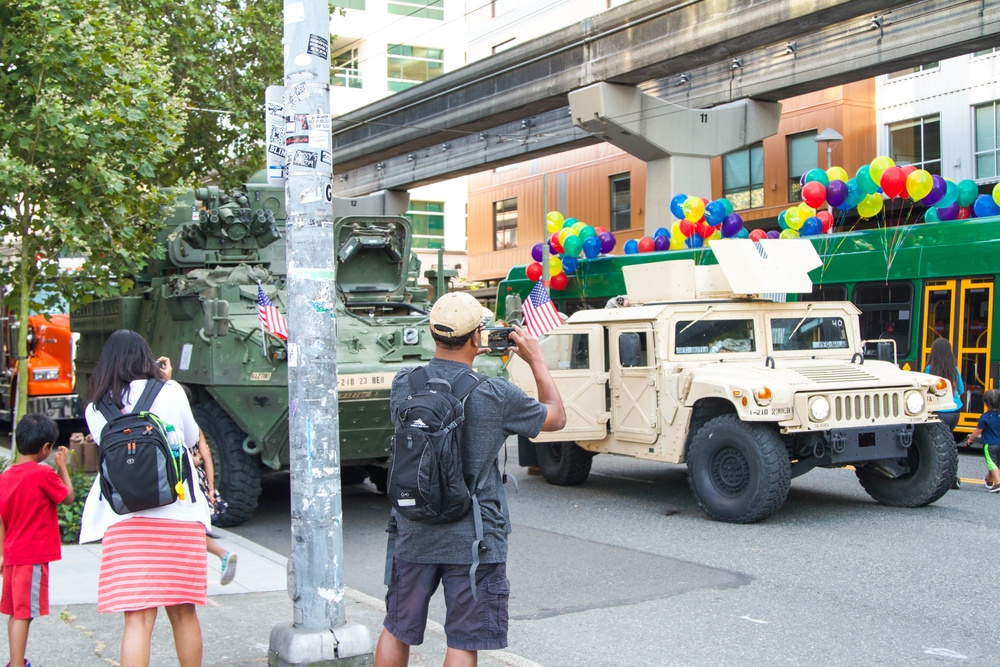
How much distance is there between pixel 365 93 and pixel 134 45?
113 feet

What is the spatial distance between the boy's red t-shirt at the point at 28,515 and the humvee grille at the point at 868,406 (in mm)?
6002

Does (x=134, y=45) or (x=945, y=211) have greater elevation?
(x=134, y=45)

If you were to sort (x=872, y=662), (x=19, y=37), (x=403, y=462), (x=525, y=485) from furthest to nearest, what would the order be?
(x=525, y=485)
(x=19, y=37)
(x=872, y=662)
(x=403, y=462)

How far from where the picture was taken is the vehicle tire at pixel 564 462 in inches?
449

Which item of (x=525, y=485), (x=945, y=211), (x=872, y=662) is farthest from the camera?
(x=945, y=211)

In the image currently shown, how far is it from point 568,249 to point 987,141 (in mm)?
9959

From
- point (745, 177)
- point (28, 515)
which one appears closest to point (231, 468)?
point (28, 515)

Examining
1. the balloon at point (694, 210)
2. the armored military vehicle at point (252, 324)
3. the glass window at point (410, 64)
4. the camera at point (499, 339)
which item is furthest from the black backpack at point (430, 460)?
the glass window at point (410, 64)

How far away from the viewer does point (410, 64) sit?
4459cm

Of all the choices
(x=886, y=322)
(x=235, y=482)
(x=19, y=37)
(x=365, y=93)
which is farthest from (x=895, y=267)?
(x=365, y=93)

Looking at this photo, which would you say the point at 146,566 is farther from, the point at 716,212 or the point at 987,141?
the point at 987,141

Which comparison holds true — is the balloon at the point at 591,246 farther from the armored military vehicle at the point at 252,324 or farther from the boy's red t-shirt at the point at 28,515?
the boy's red t-shirt at the point at 28,515

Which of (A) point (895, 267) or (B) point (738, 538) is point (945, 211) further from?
(B) point (738, 538)

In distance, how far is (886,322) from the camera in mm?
14859
